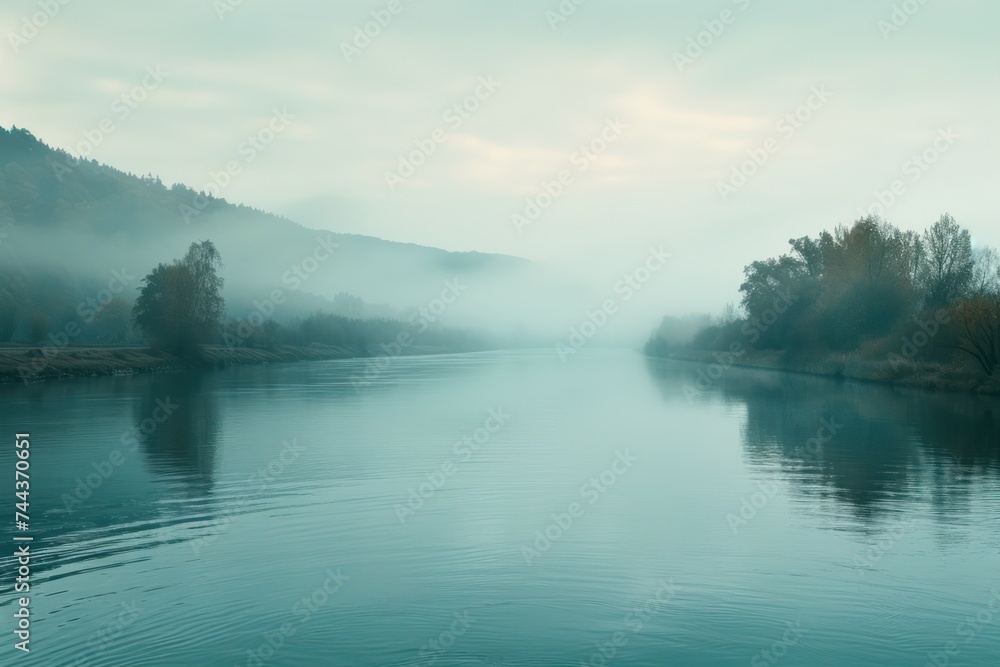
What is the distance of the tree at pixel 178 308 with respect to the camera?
87.6 meters

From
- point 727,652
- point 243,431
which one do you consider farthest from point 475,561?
point 243,431

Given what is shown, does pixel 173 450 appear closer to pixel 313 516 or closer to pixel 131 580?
pixel 313 516

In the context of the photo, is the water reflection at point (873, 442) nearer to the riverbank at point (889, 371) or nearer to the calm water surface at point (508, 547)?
the calm water surface at point (508, 547)

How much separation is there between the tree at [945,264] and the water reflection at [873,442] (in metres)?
29.2

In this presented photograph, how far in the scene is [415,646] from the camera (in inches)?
355

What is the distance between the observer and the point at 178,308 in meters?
87.6

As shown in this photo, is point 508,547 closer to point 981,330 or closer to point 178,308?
point 981,330

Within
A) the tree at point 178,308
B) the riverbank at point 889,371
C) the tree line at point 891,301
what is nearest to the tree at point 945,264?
the tree line at point 891,301

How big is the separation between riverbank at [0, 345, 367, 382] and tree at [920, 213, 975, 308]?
6855cm

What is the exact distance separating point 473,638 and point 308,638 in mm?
1721

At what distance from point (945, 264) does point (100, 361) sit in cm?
7303

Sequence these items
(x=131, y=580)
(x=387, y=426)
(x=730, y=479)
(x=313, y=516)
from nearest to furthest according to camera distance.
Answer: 1. (x=131, y=580)
2. (x=313, y=516)
3. (x=730, y=479)
4. (x=387, y=426)

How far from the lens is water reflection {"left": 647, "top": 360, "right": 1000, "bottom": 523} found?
18.4 meters

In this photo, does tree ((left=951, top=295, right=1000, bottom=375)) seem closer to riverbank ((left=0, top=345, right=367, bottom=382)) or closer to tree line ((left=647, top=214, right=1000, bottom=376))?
tree line ((left=647, top=214, right=1000, bottom=376))
